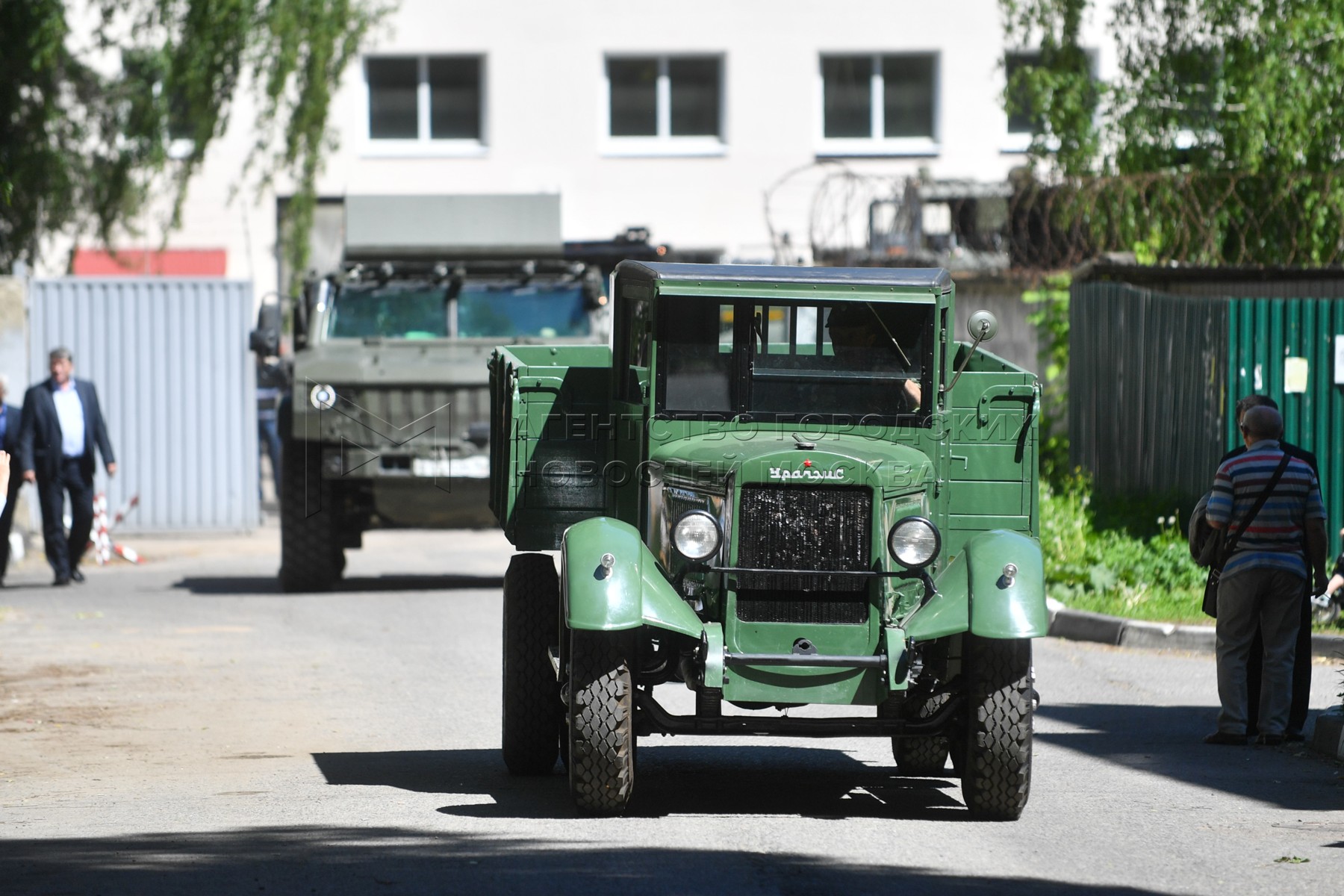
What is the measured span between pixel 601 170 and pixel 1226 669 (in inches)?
830

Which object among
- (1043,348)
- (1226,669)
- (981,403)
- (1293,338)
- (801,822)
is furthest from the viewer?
(1043,348)

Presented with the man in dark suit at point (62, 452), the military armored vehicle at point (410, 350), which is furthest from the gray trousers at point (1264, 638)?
the man in dark suit at point (62, 452)

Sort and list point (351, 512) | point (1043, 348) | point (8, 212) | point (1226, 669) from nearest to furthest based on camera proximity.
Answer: point (1226, 669) < point (351, 512) < point (1043, 348) < point (8, 212)

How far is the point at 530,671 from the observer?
8883mm

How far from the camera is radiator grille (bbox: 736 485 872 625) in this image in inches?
316

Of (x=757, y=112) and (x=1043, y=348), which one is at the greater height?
(x=757, y=112)

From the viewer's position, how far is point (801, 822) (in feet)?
26.2

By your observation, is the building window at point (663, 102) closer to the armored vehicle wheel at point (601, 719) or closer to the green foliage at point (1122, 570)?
the green foliage at point (1122, 570)

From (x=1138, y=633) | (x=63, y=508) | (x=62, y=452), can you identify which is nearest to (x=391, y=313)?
(x=62, y=452)

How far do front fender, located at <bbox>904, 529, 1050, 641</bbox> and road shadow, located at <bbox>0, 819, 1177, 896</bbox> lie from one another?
3.08 feet

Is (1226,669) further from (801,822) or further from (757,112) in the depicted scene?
(757,112)

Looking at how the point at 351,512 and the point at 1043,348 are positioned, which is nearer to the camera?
the point at 351,512

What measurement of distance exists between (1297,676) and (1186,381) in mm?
6451

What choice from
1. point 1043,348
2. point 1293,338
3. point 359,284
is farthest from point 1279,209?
point 359,284
